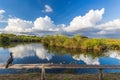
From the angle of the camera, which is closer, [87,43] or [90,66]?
[90,66]

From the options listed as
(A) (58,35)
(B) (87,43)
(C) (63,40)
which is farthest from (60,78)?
(A) (58,35)

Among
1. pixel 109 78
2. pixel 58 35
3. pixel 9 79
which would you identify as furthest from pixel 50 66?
pixel 58 35

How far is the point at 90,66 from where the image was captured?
10461 mm

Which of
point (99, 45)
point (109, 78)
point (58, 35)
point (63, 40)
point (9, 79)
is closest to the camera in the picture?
point (9, 79)

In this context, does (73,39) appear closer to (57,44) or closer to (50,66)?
(57,44)

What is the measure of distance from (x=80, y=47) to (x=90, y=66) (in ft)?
277

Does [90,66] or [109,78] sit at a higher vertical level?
[90,66]

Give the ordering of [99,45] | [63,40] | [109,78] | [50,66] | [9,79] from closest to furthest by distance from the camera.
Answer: [50,66] → [9,79] → [109,78] → [99,45] → [63,40]

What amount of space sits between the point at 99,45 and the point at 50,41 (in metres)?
33.9

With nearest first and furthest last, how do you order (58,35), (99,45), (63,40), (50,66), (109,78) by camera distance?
(50,66), (109,78), (99,45), (63,40), (58,35)

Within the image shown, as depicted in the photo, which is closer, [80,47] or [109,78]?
[109,78]

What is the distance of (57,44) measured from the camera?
109625mm

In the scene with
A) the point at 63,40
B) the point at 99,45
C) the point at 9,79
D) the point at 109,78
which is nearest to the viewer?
the point at 9,79

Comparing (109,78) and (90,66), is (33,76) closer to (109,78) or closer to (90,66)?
(90,66)
